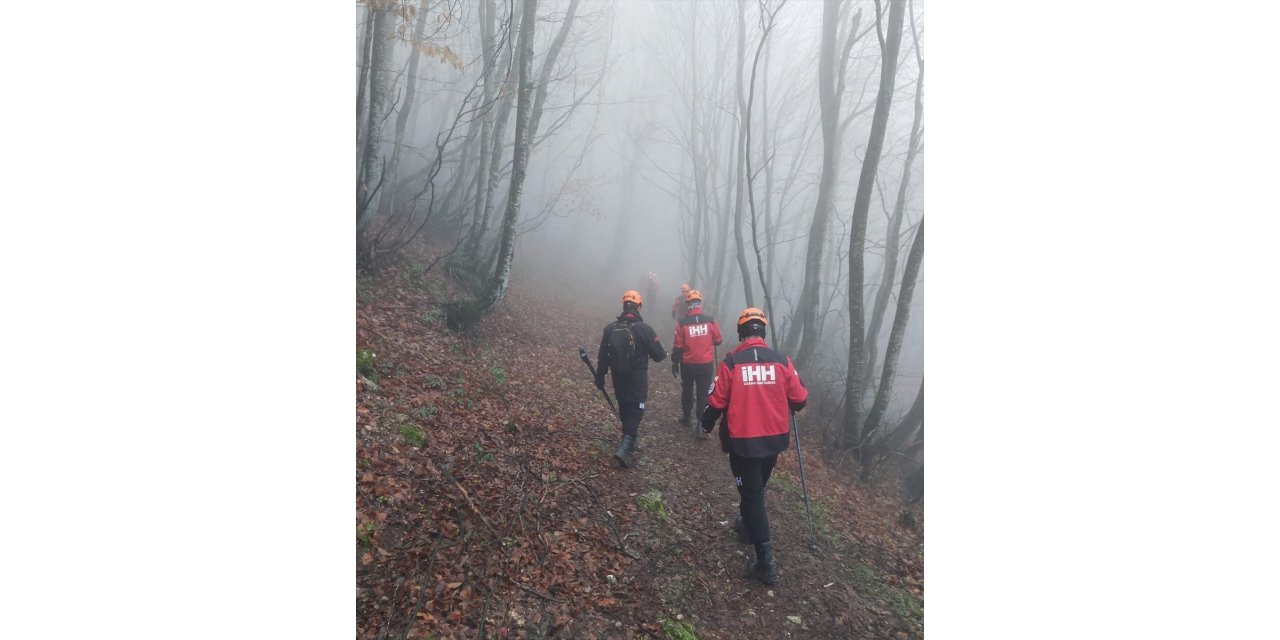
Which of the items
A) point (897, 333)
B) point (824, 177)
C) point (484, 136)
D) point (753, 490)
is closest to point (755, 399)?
point (753, 490)

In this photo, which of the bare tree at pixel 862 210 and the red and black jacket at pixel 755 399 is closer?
the red and black jacket at pixel 755 399

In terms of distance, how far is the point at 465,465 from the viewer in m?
4.66

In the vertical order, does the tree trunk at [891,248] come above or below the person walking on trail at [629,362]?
above

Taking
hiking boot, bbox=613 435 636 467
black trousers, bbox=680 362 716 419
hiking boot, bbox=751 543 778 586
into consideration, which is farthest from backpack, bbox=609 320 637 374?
hiking boot, bbox=751 543 778 586

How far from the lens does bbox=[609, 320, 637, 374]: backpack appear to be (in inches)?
245

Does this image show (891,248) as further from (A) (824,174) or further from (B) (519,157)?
(B) (519,157)

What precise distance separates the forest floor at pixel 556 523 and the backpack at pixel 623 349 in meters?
1.03

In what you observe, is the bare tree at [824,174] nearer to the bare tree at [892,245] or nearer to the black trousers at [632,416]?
the bare tree at [892,245]

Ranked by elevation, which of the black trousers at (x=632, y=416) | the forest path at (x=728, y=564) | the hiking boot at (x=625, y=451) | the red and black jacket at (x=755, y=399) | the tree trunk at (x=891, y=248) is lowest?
the forest path at (x=728, y=564)

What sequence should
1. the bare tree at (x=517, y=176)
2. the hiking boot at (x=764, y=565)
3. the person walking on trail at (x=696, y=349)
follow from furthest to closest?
the bare tree at (x=517, y=176)
the person walking on trail at (x=696, y=349)
the hiking boot at (x=764, y=565)

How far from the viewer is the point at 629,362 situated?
623 centimetres

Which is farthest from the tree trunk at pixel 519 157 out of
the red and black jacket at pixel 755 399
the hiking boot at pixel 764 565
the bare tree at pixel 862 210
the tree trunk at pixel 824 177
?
the tree trunk at pixel 824 177

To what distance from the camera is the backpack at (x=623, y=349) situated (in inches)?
245

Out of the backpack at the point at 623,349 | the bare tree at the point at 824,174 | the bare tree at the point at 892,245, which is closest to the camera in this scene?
the backpack at the point at 623,349
